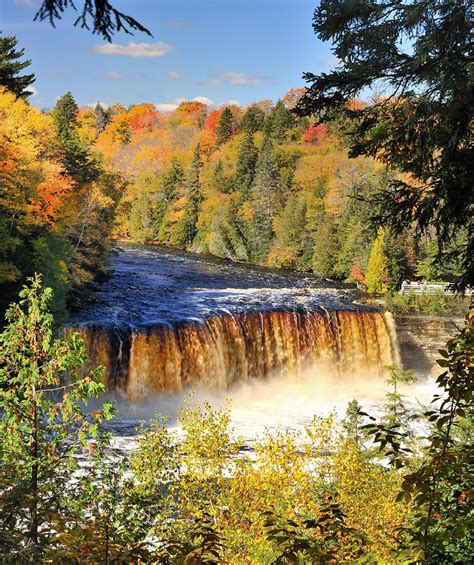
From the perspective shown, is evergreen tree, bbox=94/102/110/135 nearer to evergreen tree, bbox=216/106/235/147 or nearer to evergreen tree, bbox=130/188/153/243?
evergreen tree, bbox=216/106/235/147

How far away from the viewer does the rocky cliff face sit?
1051 inches

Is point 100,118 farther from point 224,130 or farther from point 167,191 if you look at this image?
point 167,191

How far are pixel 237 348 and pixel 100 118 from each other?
82.9 m

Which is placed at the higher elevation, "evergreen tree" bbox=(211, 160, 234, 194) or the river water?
"evergreen tree" bbox=(211, 160, 234, 194)

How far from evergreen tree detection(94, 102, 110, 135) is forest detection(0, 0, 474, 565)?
35.3 metres

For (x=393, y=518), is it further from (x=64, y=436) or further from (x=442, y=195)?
(x=64, y=436)

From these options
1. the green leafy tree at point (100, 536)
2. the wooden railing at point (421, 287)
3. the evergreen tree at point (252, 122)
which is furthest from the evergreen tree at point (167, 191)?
the green leafy tree at point (100, 536)

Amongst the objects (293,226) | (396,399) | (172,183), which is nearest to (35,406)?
(396,399)

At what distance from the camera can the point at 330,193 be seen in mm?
49188

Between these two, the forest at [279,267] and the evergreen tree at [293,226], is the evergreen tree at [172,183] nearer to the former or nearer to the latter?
the forest at [279,267]

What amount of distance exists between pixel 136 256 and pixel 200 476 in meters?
37.9

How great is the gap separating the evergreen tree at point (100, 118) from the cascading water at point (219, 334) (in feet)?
226

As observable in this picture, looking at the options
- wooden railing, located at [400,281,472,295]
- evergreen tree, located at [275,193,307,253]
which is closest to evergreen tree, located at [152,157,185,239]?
evergreen tree, located at [275,193,307,253]

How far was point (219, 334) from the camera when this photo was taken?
2352cm
